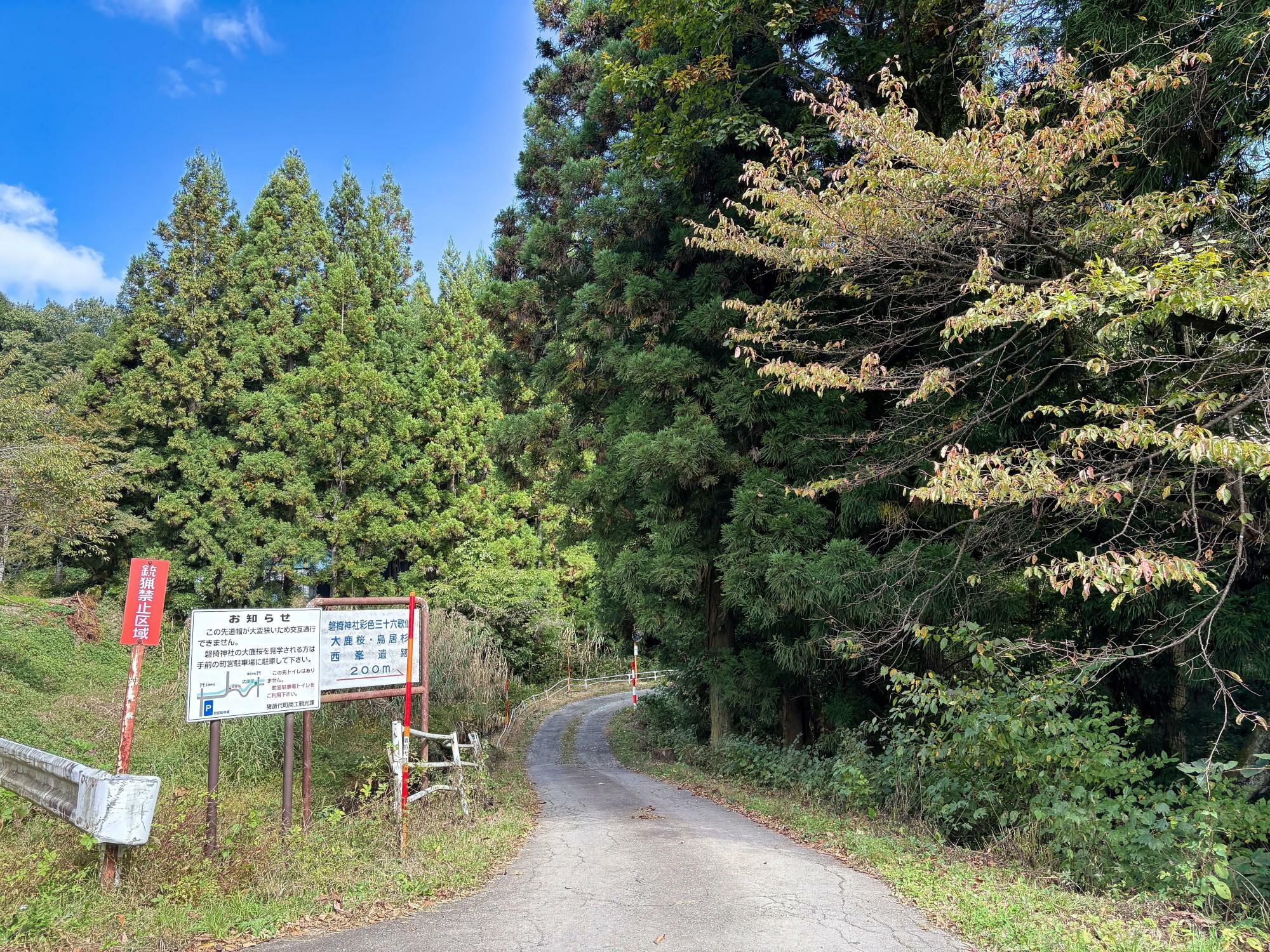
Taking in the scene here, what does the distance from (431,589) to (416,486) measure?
435 centimetres

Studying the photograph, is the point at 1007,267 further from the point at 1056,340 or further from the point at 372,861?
the point at 372,861

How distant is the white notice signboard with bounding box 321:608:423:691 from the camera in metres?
6.09

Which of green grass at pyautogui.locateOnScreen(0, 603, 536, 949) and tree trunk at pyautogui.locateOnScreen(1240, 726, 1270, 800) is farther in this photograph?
tree trunk at pyautogui.locateOnScreen(1240, 726, 1270, 800)

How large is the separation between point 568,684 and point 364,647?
76.7ft

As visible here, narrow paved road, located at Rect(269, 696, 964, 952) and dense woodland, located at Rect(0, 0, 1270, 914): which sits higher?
dense woodland, located at Rect(0, 0, 1270, 914)

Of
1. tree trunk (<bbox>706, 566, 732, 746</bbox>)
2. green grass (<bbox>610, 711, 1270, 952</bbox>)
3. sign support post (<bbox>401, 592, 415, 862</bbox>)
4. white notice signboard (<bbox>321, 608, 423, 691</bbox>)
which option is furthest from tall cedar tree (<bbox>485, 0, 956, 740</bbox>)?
white notice signboard (<bbox>321, 608, 423, 691</bbox>)

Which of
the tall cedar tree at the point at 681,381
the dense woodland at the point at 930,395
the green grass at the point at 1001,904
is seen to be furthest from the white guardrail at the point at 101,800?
the tall cedar tree at the point at 681,381

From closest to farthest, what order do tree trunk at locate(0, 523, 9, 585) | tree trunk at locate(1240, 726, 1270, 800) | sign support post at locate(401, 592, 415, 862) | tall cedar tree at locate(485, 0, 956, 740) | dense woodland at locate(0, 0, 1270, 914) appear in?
dense woodland at locate(0, 0, 1270, 914) → sign support post at locate(401, 592, 415, 862) → tree trunk at locate(1240, 726, 1270, 800) → tall cedar tree at locate(485, 0, 956, 740) → tree trunk at locate(0, 523, 9, 585)

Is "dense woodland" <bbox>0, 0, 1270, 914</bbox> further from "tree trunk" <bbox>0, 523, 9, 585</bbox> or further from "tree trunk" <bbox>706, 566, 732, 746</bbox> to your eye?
"tree trunk" <bbox>0, 523, 9, 585</bbox>

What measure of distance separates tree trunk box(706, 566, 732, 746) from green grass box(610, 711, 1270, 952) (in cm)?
432

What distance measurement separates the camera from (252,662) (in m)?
5.39

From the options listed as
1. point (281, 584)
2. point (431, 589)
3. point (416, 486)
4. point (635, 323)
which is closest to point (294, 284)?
point (416, 486)

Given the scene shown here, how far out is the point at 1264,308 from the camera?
15.9ft

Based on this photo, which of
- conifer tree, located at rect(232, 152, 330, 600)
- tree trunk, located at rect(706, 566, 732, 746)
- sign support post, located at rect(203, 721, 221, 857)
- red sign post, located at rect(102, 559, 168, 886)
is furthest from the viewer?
conifer tree, located at rect(232, 152, 330, 600)
